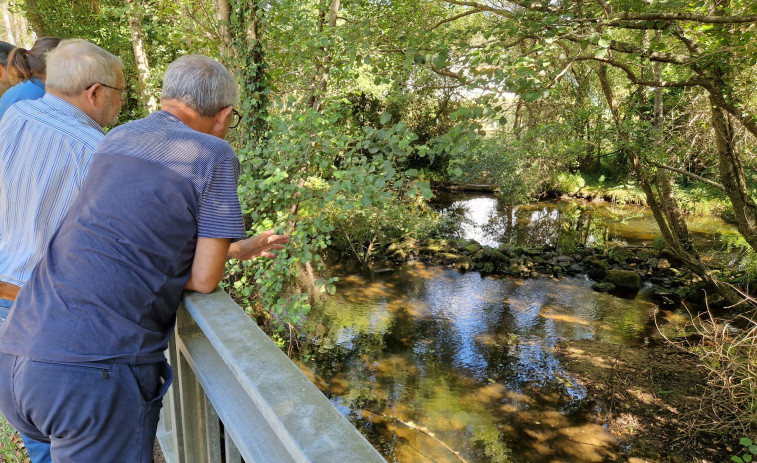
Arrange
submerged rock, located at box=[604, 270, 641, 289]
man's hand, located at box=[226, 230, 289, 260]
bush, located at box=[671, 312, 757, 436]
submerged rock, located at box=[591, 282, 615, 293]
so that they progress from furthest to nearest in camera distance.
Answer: submerged rock, located at box=[604, 270, 641, 289] → submerged rock, located at box=[591, 282, 615, 293] → bush, located at box=[671, 312, 757, 436] → man's hand, located at box=[226, 230, 289, 260]

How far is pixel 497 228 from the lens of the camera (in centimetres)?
1631

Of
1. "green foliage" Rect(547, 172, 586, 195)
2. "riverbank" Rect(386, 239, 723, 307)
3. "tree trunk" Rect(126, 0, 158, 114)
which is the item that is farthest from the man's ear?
"green foliage" Rect(547, 172, 586, 195)

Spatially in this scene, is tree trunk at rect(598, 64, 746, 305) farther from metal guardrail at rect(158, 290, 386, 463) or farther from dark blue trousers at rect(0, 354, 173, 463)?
dark blue trousers at rect(0, 354, 173, 463)

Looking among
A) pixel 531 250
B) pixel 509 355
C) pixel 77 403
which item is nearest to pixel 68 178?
pixel 77 403

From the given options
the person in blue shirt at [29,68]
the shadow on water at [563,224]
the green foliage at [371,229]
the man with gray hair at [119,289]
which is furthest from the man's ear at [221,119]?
the shadow on water at [563,224]

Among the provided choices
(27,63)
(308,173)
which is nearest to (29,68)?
(27,63)

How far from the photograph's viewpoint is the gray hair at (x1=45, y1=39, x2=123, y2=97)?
5.76 feet

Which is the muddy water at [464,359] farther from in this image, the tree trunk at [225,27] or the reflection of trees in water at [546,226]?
the tree trunk at [225,27]

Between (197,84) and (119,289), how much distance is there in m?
0.69

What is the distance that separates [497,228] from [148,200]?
15712 millimetres

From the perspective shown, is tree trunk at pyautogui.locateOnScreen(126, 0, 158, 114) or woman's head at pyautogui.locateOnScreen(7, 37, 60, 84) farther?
tree trunk at pyautogui.locateOnScreen(126, 0, 158, 114)

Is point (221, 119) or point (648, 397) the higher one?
point (221, 119)

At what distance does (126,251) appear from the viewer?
1290 millimetres

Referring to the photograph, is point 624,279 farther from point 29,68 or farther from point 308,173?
point 29,68
